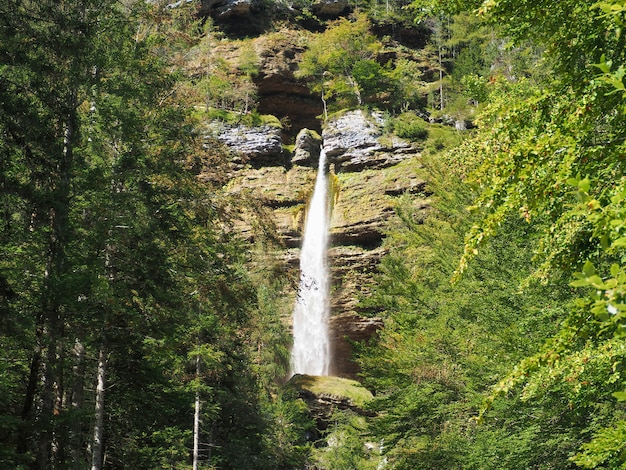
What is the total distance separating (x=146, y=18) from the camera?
621 inches

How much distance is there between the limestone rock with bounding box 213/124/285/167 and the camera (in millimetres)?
40875

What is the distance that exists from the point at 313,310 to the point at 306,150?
12.8 meters

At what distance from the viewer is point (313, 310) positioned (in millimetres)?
35562

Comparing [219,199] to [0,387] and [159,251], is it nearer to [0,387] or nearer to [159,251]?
[159,251]

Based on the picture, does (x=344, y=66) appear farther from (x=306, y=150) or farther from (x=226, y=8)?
(x=226, y=8)

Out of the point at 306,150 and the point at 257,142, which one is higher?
the point at 257,142

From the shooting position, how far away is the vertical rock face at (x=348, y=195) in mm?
34375

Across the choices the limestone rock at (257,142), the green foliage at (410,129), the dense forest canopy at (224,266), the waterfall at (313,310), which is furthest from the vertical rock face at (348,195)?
the dense forest canopy at (224,266)

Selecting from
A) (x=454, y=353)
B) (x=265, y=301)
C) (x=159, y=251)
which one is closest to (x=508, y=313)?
(x=454, y=353)

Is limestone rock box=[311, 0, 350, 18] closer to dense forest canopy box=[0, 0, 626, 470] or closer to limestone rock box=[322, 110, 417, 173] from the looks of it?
limestone rock box=[322, 110, 417, 173]

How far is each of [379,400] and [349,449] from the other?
8.97 m

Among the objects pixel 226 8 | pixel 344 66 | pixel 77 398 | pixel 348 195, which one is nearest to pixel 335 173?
pixel 348 195

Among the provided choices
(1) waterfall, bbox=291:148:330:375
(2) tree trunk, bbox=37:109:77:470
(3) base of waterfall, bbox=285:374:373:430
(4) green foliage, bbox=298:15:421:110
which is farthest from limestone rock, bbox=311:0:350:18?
(2) tree trunk, bbox=37:109:77:470

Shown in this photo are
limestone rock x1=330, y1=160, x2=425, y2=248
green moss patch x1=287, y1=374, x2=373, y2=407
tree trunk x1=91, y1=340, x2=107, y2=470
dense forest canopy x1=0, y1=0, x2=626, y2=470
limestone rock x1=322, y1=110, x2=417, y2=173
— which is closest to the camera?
dense forest canopy x1=0, y1=0, x2=626, y2=470
